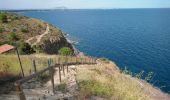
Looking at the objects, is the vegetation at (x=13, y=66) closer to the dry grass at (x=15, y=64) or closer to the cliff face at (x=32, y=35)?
the dry grass at (x=15, y=64)

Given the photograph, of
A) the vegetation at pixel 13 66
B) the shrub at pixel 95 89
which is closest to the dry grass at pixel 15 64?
the vegetation at pixel 13 66

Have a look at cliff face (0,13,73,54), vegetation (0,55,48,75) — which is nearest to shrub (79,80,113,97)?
vegetation (0,55,48,75)

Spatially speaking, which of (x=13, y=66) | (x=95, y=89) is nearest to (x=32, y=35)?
(x=13, y=66)

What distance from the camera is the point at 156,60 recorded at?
78062mm

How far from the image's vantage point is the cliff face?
6947 cm

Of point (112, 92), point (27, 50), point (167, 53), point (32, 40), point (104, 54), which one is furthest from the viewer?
point (104, 54)

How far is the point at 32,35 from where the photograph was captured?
79750mm

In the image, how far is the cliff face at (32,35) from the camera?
2735 inches

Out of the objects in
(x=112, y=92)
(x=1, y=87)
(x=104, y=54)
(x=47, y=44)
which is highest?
(x=1, y=87)

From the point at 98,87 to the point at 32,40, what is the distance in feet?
185

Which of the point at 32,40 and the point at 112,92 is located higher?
the point at 112,92

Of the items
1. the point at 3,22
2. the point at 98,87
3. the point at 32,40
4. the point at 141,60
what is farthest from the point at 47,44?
the point at 98,87

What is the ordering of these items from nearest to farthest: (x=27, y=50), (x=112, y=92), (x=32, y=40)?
(x=112, y=92), (x=27, y=50), (x=32, y=40)

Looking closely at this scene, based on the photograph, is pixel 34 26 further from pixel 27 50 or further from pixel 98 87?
pixel 98 87
